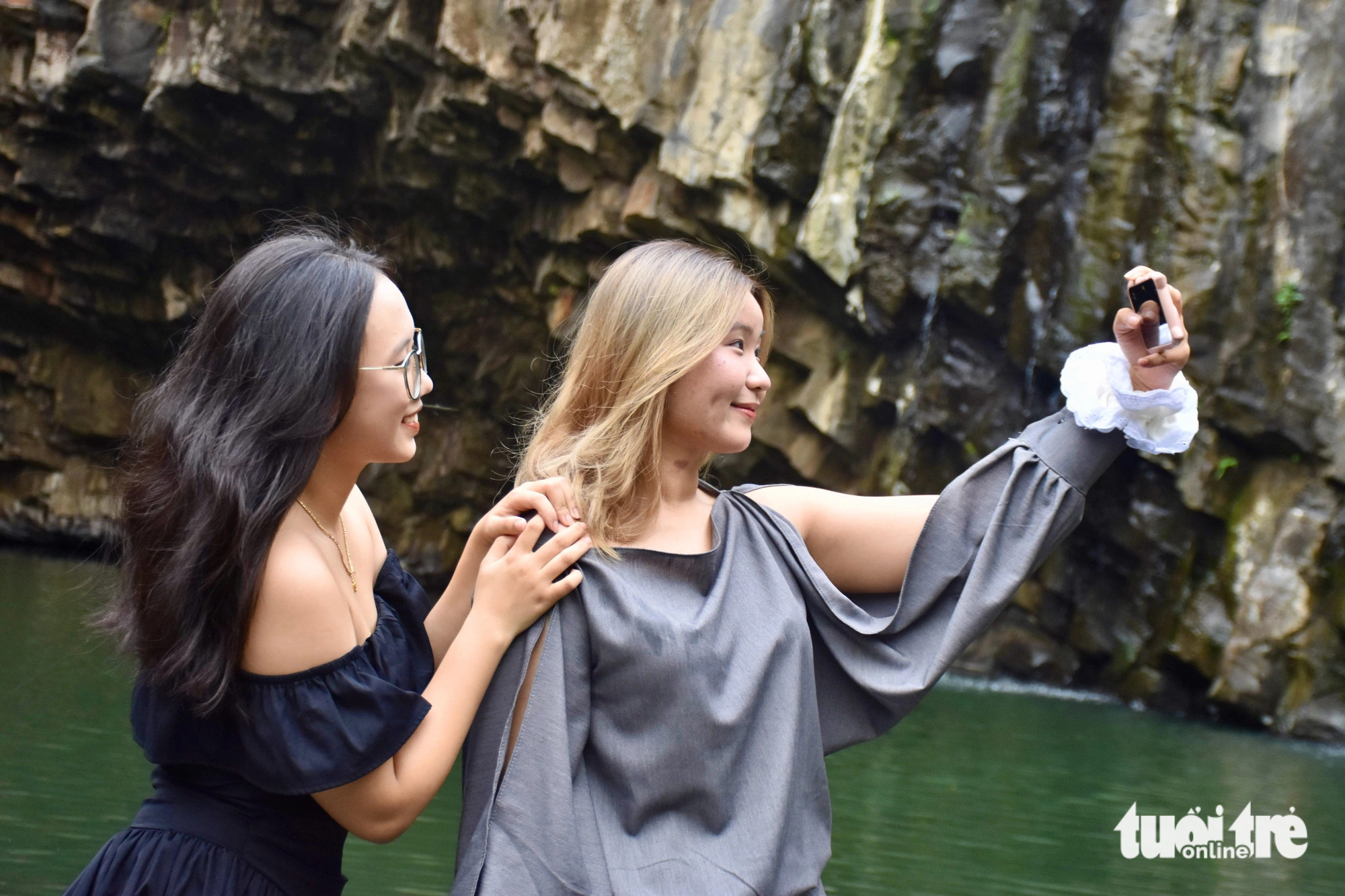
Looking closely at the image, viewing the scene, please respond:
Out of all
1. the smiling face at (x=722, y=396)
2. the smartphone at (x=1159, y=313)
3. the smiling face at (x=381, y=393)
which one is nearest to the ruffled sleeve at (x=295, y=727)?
the smiling face at (x=381, y=393)

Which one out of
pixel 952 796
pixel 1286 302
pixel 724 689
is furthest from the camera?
pixel 1286 302

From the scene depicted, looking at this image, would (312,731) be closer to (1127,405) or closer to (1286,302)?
(1127,405)

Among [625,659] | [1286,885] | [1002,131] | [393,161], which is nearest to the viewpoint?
[625,659]

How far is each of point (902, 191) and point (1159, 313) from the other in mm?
7912

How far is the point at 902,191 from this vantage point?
31.0 ft

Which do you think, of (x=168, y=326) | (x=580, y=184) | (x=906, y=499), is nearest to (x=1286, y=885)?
(x=906, y=499)

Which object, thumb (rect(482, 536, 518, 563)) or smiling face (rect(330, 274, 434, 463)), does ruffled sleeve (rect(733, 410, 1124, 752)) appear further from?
smiling face (rect(330, 274, 434, 463))

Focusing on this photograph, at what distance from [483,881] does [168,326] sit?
1387cm

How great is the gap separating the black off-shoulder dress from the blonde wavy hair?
396 millimetres

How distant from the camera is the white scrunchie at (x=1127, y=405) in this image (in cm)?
180

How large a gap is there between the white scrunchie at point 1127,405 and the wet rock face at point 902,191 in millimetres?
6475

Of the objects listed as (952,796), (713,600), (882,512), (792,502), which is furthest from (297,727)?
(952,796)

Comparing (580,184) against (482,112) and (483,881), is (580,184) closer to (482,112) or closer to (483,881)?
(482,112)

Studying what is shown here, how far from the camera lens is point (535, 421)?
2072 mm
